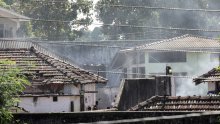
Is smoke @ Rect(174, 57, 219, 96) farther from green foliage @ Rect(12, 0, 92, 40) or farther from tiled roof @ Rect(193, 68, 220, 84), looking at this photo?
tiled roof @ Rect(193, 68, 220, 84)

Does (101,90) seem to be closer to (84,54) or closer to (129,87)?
(84,54)

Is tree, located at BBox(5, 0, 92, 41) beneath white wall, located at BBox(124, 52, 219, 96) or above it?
above

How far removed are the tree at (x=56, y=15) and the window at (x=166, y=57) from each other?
11232 millimetres

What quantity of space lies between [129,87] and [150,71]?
2086 centimetres

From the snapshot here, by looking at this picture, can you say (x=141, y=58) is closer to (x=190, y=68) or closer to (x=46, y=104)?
(x=190, y=68)

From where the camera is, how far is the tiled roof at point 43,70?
26.5 metres

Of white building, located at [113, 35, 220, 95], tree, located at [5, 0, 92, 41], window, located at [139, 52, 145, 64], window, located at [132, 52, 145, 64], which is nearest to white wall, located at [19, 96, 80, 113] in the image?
white building, located at [113, 35, 220, 95]

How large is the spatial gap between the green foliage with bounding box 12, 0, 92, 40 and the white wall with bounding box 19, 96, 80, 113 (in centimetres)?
3195

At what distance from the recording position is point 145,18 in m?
64.3

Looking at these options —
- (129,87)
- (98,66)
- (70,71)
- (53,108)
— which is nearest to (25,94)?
(53,108)

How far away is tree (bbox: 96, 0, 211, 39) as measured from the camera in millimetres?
62719

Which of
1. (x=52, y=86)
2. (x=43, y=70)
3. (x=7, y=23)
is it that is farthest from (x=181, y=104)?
(x=7, y=23)

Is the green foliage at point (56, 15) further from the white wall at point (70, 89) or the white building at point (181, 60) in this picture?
the white wall at point (70, 89)

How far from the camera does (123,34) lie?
62938mm
